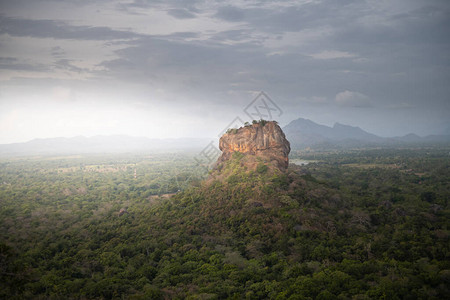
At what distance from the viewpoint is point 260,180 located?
122 ft

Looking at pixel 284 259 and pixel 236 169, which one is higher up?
pixel 236 169

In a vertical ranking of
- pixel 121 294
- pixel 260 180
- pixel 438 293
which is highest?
pixel 260 180

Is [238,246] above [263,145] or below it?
below

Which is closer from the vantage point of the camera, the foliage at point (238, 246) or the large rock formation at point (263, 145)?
the foliage at point (238, 246)

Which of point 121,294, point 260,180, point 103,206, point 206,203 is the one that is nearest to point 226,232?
point 206,203

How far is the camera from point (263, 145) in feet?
139

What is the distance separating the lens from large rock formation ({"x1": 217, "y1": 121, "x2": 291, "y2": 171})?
41.2 metres

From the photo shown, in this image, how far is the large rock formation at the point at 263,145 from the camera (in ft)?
135

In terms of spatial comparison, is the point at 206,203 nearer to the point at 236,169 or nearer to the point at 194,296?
the point at 236,169

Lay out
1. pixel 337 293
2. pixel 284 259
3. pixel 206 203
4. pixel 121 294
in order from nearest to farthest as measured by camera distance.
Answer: pixel 337 293, pixel 121 294, pixel 284 259, pixel 206 203

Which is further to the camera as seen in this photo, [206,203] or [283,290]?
[206,203]

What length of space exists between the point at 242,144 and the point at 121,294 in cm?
2937

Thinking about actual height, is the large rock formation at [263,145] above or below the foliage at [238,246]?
above

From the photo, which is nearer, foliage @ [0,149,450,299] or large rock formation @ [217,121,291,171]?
foliage @ [0,149,450,299]
